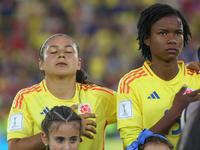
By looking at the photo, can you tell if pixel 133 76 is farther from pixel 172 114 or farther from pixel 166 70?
pixel 172 114

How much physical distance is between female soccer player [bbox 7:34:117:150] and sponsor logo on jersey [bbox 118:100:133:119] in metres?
0.24

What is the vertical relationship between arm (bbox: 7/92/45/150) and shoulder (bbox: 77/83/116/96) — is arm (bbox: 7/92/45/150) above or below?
below

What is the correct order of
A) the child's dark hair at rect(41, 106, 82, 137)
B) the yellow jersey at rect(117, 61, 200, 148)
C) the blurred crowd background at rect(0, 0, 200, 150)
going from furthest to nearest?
the blurred crowd background at rect(0, 0, 200, 150), the yellow jersey at rect(117, 61, 200, 148), the child's dark hair at rect(41, 106, 82, 137)

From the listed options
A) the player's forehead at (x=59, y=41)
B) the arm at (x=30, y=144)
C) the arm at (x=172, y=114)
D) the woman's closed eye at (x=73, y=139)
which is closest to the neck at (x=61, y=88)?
the player's forehead at (x=59, y=41)

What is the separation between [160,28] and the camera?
276 cm

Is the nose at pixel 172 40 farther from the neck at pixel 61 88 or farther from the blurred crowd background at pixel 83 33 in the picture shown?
the blurred crowd background at pixel 83 33

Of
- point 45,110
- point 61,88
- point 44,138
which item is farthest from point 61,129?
point 61,88

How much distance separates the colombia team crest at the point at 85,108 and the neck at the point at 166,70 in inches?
26.3

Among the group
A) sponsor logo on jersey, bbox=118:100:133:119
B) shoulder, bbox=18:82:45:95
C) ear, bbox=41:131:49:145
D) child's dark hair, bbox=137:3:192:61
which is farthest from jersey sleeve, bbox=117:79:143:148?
shoulder, bbox=18:82:45:95

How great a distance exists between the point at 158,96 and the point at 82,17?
21.1 ft

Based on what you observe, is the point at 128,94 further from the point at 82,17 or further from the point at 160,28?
the point at 82,17

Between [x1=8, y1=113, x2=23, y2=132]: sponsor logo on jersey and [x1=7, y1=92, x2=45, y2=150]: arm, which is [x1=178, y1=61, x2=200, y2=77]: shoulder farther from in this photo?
[x1=8, y1=113, x2=23, y2=132]: sponsor logo on jersey

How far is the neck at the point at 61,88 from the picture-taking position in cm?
302

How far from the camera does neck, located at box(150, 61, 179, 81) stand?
285 centimetres
